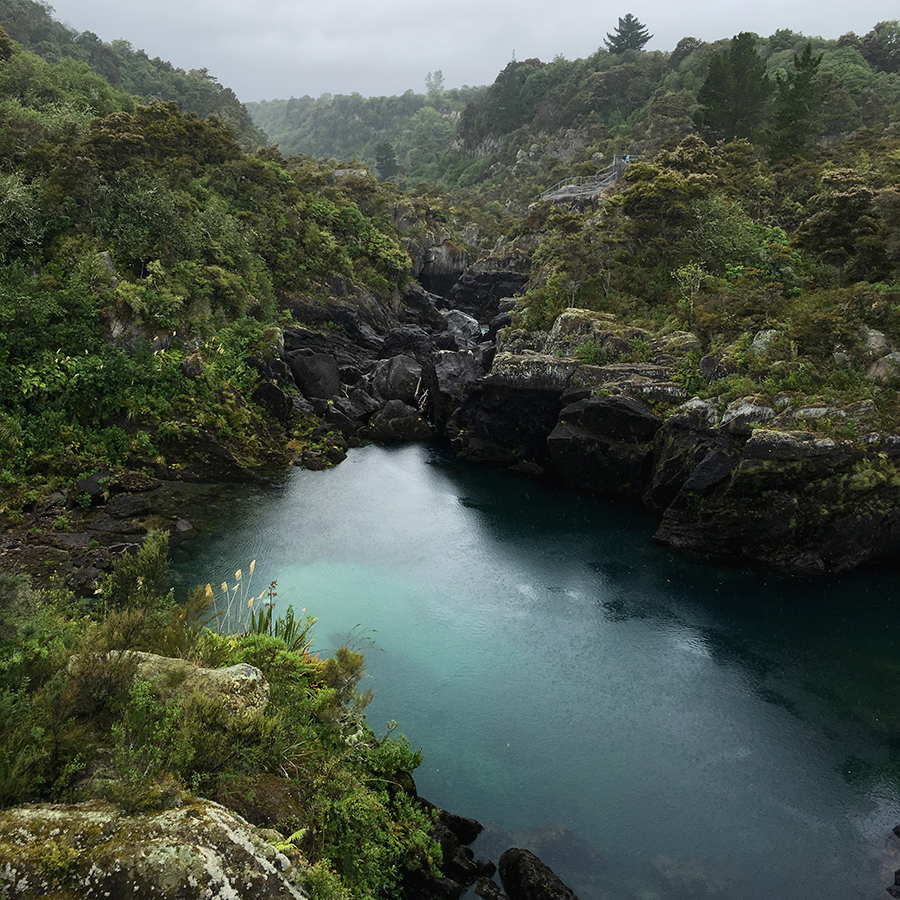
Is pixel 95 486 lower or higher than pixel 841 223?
lower

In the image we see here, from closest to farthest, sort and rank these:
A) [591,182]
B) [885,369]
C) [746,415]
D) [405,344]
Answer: [885,369] → [746,415] → [405,344] → [591,182]

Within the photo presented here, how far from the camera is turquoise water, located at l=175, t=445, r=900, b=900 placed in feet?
38.6

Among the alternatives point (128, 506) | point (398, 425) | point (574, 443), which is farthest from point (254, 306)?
point (574, 443)

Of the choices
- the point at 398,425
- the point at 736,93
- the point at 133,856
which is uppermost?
the point at 736,93

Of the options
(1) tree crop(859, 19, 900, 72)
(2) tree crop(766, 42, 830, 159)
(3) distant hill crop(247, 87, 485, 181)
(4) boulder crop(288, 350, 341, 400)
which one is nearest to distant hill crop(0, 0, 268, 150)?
(3) distant hill crop(247, 87, 485, 181)

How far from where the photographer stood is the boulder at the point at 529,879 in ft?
32.2

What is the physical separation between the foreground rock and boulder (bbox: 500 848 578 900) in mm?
5377

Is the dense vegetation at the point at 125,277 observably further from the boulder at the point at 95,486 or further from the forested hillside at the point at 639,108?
the forested hillside at the point at 639,108

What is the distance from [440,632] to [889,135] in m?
47.3

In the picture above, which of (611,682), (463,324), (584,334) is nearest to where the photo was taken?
A: (611,682)

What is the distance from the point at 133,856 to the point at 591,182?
64094 millimetres

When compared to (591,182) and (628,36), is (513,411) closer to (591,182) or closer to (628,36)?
(591,182)

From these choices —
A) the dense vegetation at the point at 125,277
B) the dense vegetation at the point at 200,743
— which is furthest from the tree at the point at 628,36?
the dense vegetation at the point at 200,743

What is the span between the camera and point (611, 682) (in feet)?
55.0
